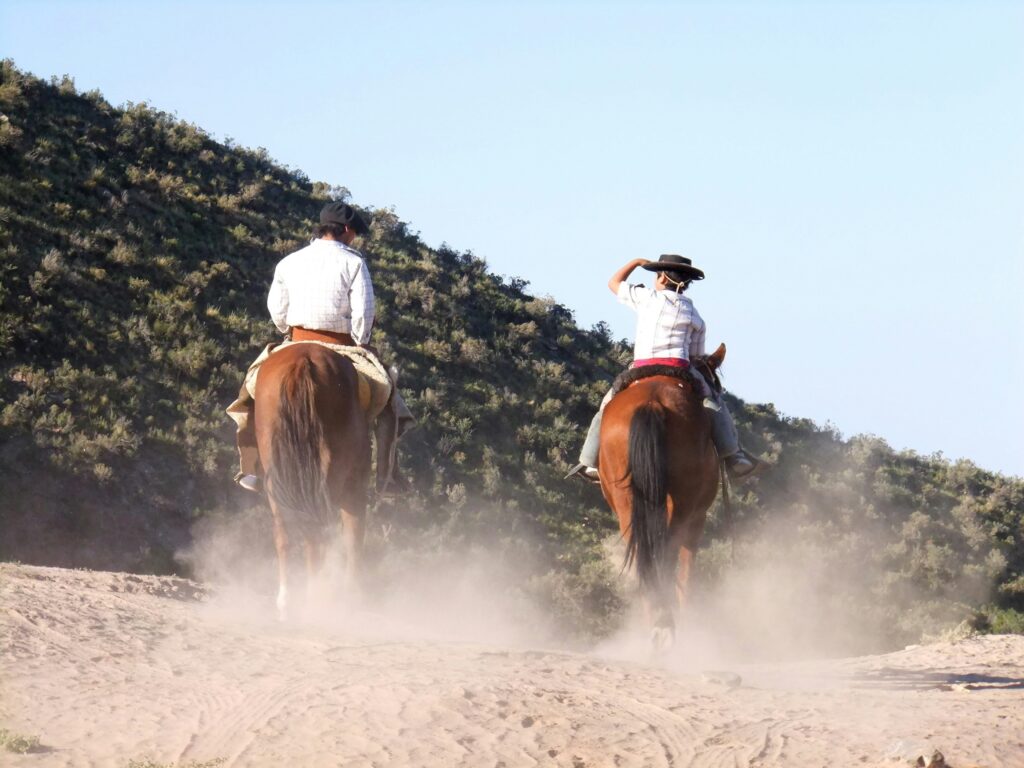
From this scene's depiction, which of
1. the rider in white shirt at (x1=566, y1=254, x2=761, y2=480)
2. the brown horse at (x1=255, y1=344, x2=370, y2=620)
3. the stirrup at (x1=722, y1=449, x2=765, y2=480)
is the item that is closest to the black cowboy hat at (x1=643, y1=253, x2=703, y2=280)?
the rider in white shirt at (x1=566, y1=254, x2=761, y2=480)

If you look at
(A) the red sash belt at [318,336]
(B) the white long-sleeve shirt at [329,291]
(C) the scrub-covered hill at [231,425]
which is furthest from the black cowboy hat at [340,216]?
(C) the scrub-covered hill at [231,425]

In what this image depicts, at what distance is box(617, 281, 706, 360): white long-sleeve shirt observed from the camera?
10617mm

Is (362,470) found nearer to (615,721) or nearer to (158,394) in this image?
(615,721)

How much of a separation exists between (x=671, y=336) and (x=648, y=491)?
159 cm

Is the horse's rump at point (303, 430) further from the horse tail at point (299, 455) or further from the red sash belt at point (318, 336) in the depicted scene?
the red sash belt at point (318, 336)

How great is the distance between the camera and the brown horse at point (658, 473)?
381 inches

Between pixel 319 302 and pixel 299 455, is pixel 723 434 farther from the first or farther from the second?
pixel 319 302

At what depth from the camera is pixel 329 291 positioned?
1078 centimetres

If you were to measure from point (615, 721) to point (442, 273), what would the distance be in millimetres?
24796

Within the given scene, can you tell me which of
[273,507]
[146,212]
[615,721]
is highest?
[146,212]

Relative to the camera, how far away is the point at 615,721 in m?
7.31

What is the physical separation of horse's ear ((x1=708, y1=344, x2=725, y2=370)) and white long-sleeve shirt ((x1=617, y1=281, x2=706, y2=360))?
11.2 inches

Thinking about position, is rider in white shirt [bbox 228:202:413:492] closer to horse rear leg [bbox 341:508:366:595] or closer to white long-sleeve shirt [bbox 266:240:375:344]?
white long-sleeve shirt [bbox 266:240:375:344]

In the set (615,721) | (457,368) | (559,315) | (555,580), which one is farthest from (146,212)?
(615,721)
